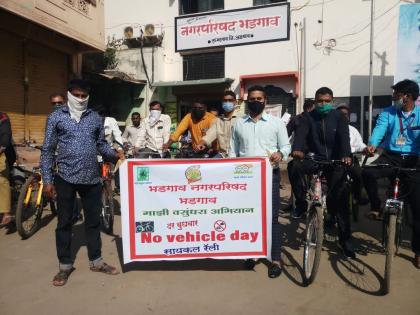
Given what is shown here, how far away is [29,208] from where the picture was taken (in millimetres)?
5410

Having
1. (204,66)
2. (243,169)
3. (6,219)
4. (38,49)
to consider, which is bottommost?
(6,219)

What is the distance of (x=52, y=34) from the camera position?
33.2 feet

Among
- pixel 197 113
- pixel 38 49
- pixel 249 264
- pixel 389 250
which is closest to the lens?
pixel 389 250

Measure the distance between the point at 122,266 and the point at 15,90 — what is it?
6855 millimetres

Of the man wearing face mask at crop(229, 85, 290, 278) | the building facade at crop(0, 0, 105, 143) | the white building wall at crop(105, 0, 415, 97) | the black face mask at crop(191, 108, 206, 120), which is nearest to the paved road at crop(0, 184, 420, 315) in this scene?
the man wearing face mask at crop(229, 85, 290, 278)

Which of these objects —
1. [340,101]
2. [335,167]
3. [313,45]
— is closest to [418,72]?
[340,101]

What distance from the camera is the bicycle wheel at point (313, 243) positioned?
349 centimetres

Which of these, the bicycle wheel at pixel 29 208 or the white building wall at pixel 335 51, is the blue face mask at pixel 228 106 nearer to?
the bicycle wheel at pixel 29 208

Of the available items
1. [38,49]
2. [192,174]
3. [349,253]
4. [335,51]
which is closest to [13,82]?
[38,49]

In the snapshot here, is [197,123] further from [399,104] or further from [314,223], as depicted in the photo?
[399,104]

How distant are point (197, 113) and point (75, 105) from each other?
227 centimetres

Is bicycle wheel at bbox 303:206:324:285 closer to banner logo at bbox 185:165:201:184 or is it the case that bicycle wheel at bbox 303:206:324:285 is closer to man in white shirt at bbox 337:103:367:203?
banner logo at bbox 185:165:201:184

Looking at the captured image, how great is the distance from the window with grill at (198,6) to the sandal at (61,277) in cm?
1227

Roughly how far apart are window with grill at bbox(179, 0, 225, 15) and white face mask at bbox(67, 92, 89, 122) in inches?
451
